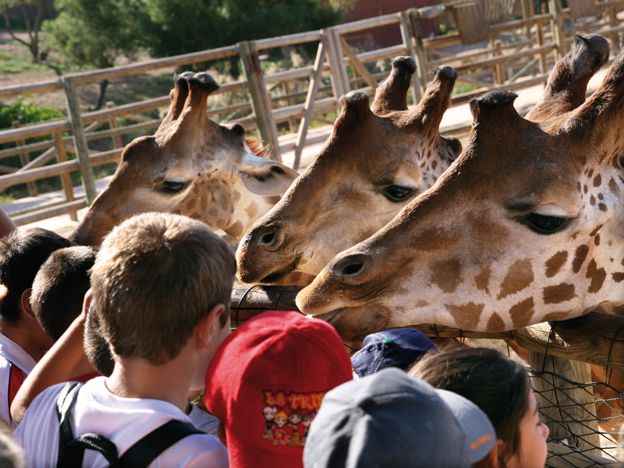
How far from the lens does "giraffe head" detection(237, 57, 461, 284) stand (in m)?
4.05

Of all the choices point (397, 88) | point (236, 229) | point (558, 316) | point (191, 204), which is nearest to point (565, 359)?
point (558, 316)

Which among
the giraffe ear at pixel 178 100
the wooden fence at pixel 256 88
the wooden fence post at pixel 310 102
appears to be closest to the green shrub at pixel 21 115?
the wooden fence at pixel 256 88

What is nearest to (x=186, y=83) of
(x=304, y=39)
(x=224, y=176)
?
(x=224, y=176)

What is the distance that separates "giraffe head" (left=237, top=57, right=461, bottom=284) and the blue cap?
163 centimetres

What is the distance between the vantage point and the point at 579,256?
310 cm

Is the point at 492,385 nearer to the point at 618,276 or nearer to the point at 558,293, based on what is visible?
the point at 558,293

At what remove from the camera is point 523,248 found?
3.08 m

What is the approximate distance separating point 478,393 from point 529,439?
0.16m

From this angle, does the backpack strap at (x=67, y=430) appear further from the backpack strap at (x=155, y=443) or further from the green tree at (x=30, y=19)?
the green tree at (x=30, y=19)

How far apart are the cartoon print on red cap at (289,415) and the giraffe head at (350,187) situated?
87.1 inches

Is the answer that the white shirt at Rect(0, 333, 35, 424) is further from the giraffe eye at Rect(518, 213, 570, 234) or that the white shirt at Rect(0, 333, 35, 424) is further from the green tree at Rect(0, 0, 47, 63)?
the green tree at Rect(0, 0, 47, 63)

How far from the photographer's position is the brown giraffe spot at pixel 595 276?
123 inches

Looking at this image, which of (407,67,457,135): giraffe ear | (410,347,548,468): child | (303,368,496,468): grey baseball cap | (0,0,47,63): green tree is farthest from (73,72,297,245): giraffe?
(0,0,47,63): green tree

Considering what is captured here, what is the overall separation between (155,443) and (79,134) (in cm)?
982
